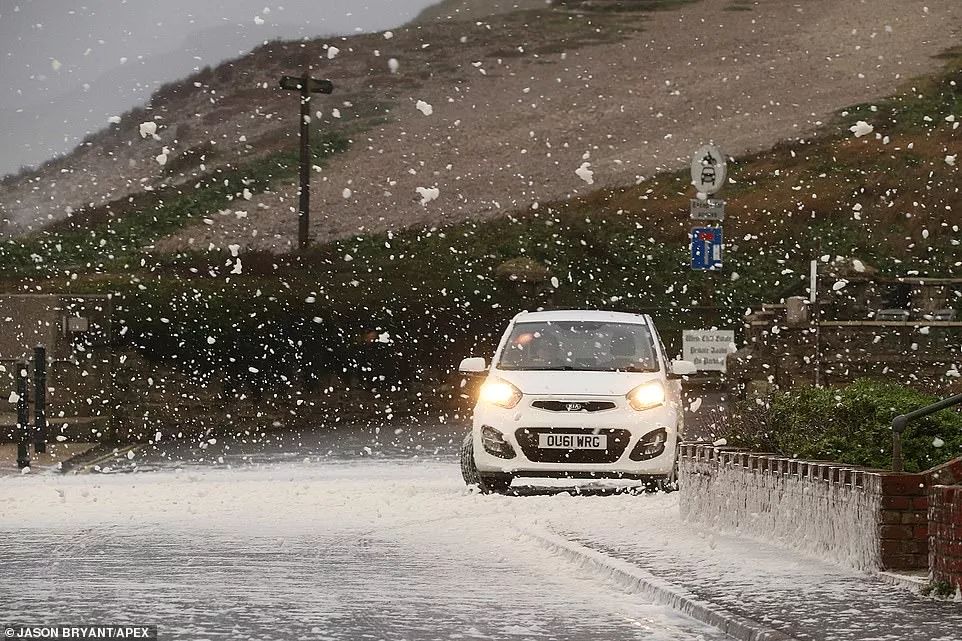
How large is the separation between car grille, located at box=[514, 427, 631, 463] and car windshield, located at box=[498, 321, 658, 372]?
103cm

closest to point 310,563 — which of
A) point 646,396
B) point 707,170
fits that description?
point 646,396

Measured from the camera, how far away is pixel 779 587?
38.1ft

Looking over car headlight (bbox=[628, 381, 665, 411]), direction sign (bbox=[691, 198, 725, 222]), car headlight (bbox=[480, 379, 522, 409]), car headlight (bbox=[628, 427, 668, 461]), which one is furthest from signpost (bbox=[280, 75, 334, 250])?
car headlight (bbox=[628, 427, 668, 461])

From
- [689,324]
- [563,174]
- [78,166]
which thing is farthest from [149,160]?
[689,324]

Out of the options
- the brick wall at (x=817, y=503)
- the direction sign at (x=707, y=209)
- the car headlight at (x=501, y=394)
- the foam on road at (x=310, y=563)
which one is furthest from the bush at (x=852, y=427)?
the direction sign at (x=707, y=209)

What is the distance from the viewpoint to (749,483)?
15.1 metres

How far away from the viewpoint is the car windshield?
775 inches

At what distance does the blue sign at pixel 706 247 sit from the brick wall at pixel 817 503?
1629cm

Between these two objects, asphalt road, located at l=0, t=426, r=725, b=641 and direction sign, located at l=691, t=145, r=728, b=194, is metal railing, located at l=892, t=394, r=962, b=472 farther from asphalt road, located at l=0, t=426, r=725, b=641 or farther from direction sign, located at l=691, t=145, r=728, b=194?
direction sign, located at l=691, t=145, r=728, b=194

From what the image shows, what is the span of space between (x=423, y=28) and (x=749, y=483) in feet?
293

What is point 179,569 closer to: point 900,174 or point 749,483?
point 749,483

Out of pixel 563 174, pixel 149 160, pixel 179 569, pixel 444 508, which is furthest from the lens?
pixel 149 160

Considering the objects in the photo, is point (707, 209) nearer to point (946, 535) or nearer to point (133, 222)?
point (946, 535)

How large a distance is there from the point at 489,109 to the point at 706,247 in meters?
52.9
